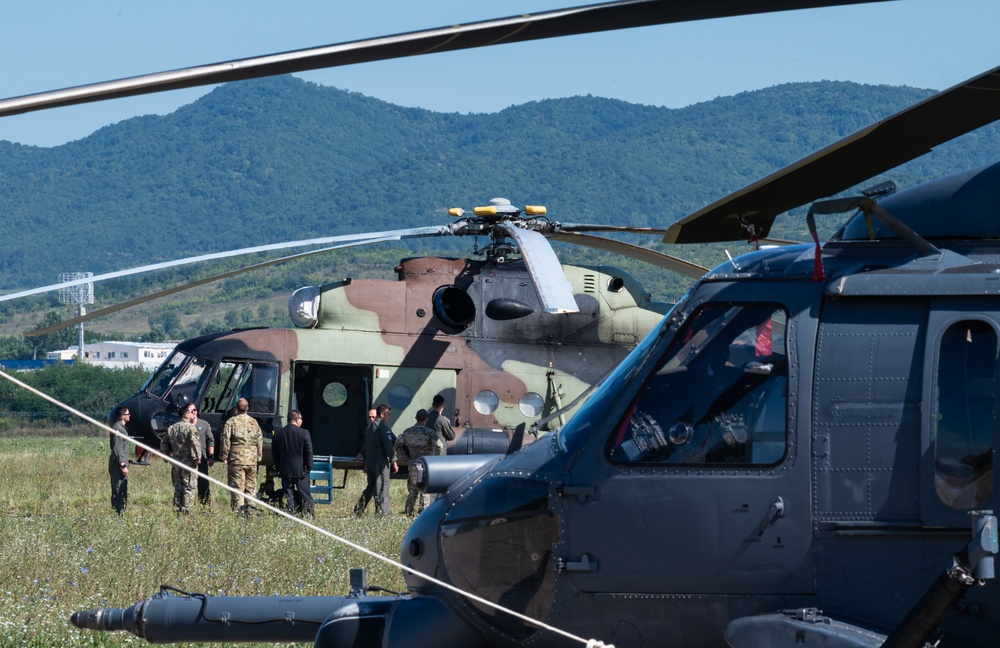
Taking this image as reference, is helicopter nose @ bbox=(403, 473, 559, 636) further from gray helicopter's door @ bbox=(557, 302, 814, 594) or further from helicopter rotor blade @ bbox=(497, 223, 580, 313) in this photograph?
helicopter rotor blade @ bbox=(497, 223, 580, 313)

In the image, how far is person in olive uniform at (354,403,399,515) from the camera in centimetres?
1594

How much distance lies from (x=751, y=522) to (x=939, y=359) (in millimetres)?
979

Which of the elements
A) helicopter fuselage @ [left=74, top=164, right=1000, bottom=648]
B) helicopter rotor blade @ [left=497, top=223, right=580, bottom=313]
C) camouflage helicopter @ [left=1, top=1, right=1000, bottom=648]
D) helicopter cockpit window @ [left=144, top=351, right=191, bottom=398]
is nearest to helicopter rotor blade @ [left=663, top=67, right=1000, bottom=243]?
camouflage helicopter @ [left=1, top=1, right=1000, bottom=648]

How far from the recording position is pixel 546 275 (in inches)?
496

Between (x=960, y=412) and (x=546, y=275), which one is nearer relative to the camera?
(x=960, y=412)

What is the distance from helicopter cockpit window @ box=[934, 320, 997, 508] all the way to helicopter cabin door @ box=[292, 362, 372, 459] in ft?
40.8

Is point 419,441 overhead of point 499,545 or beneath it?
beneath

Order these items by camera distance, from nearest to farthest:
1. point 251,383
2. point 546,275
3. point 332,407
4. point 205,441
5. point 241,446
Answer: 1. point 546,275
2. point 241,446
3. point 205,441
4. point 251,383
5. point 332,407

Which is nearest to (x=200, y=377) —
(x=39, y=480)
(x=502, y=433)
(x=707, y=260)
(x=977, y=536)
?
(x=502, y=433)

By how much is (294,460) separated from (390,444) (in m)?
1.18

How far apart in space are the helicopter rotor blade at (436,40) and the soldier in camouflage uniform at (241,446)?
11772 millimetres

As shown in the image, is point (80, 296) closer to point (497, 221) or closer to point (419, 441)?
point (419, 441)

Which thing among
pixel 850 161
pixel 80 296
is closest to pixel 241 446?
pixel 850 161

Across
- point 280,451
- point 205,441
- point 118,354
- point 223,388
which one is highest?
point 223,388
